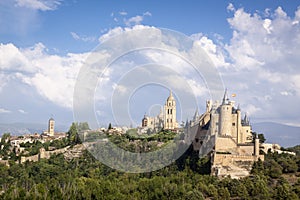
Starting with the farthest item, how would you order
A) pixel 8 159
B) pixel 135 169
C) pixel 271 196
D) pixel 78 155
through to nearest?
1. pixel 8 159
2. pixel 78 155
3. pixel 135 169
4. pixel 271 196

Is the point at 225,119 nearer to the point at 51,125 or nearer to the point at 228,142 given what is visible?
the point at 228,142

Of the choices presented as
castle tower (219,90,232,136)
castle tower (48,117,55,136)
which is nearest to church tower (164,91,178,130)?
castle tower (219,90,232,136)

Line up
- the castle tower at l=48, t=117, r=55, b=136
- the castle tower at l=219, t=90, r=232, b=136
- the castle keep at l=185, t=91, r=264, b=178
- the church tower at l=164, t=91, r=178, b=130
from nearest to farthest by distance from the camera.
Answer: the castle keep at l=185, t=91, r=264, b=178 < the castle tower at l=219, t=90, r=232, b=136 < the church tower at l=164, t=91, r=178, b=130 < the castle tower at l=48, t=117, r=55, b=136

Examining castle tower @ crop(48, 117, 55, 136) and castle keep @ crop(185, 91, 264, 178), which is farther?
castle tower @ crop(48, 117, 55, 136)

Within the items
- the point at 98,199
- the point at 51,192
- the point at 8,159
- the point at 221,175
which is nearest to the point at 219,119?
the point at 221,175

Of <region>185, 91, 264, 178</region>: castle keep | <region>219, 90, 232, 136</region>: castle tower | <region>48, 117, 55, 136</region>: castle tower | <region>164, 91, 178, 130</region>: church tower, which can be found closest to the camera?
<region>185, 91, 264, 178</region>: castle keep

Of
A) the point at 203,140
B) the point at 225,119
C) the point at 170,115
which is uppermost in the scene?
the point at 170,115

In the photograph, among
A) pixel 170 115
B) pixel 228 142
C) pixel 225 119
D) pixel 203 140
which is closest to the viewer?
pixel 228 142

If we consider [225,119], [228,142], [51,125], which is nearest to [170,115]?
[225,119]

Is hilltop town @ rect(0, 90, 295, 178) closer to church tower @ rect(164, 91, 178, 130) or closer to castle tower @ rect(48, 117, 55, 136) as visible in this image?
church tower @ rect(164, 91, 178, 130)

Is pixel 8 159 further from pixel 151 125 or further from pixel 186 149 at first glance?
pixel 186 149

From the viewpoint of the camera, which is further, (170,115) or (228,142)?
→ (170,115)
